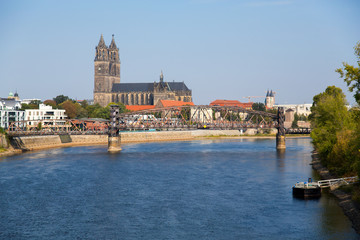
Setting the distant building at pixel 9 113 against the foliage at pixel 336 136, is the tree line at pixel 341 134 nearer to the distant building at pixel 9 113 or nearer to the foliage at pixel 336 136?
the foliage at pixel 336 136

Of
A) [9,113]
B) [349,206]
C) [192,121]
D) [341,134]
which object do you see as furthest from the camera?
[192,121]

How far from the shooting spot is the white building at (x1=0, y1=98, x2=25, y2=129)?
112062 mm

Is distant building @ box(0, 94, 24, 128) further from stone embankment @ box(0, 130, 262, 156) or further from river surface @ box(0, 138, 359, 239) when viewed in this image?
river surface @ box(0, 138, 359, 239)

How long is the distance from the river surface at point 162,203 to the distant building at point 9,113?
158ft

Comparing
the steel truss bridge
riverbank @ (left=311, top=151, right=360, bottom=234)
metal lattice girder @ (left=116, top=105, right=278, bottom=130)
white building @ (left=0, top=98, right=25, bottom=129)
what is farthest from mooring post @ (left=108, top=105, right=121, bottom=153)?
riverbank @ (left=311, top=151, right=360, bottom=234)

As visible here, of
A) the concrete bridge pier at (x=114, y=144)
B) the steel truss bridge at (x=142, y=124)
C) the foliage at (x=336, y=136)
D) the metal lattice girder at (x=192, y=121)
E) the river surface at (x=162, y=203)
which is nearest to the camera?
the river surface at (x=162, y=203)

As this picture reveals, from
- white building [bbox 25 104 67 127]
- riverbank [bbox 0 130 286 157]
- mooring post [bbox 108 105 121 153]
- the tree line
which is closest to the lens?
the tree line

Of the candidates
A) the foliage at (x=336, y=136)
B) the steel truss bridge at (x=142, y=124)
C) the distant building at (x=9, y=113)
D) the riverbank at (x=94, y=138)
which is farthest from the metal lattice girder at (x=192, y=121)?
the foliage at (x=336, y=136)

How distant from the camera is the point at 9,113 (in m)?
117

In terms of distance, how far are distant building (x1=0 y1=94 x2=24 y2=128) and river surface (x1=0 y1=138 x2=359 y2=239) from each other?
48.2 metres

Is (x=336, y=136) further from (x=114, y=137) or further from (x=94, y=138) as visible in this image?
(x=94, y=138)

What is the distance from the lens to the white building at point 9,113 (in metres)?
112

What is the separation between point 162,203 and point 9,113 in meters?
85.0

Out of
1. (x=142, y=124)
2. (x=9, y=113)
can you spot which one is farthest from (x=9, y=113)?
(x=142, y=124)
